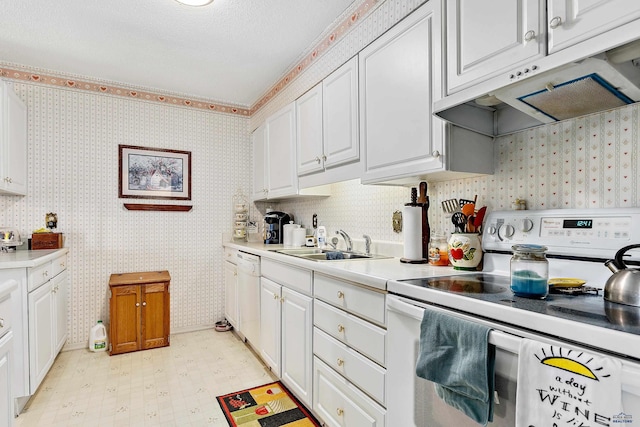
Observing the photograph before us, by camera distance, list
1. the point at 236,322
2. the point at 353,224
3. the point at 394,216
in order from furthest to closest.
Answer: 1. the point at 236,322
2. the point at 353,224
3. the point at 394,216

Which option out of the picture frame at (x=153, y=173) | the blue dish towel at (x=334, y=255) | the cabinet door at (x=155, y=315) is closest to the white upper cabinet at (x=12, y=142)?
the picture frame at (x=153, y=173)

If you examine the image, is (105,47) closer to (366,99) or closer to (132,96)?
(132,96)

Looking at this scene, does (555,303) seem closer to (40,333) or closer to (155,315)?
(40,333)

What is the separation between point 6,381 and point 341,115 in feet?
6.27

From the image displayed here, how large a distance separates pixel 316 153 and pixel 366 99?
0.63 meters

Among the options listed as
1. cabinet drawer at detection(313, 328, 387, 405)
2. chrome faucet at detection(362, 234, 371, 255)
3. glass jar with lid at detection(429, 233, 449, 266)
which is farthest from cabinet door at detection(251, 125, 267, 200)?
glass jar with lid at detection(429, 233, 449, 266)

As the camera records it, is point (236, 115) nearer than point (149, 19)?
No

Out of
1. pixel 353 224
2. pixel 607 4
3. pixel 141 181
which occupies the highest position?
pixel 607 4

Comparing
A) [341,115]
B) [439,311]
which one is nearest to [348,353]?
[439,311]

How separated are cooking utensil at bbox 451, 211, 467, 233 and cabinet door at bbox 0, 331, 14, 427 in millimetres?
1705

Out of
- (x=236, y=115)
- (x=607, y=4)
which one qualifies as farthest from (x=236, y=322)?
(x=607, y=4)

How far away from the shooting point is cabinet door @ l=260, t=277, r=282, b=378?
2.30m

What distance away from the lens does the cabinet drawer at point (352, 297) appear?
1.40 m

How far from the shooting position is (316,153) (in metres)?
2.46
